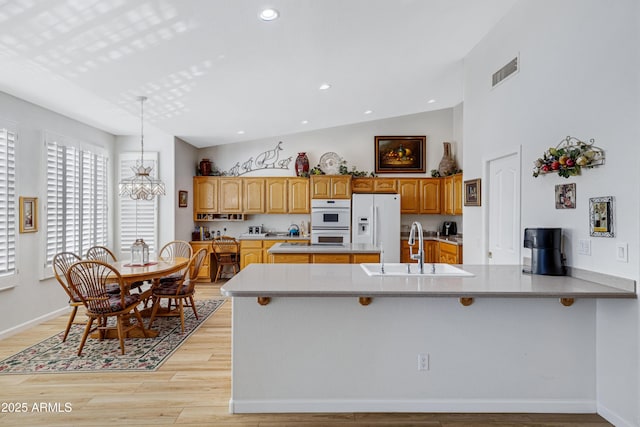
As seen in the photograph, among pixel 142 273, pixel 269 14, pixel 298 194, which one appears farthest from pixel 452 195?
pixel 142 273

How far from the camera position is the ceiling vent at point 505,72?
327 centimetres

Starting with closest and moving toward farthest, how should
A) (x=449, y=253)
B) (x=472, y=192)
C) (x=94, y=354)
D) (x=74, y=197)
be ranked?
(x=94, y=354) → (x=472, y=192) → (x=74, y=197) → (x=449, y=253)

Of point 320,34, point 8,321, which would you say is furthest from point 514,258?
point 8,321

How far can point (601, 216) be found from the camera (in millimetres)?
2336

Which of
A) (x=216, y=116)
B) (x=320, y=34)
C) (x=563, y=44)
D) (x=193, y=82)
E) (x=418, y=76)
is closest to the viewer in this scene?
(x=563, y=44)

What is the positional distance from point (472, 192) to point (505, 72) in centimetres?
129

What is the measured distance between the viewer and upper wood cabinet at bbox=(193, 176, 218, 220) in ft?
23.4

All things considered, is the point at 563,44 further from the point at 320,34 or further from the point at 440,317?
the point at 440,317

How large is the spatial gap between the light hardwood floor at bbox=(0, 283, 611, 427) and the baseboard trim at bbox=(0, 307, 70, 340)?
54cm

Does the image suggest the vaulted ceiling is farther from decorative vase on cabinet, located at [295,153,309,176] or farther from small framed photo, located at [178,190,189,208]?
decorative vase on cabinet, located at [295,153,309,176]

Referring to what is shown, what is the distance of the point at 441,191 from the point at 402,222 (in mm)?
938

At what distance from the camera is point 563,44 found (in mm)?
2678

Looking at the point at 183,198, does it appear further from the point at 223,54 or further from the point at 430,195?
the point at 430,195

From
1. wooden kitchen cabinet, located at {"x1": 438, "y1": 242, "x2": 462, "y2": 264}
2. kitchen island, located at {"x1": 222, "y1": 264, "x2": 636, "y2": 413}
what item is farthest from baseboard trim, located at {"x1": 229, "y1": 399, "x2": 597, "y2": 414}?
wooden kitchen cabinet, located at {"x1": 438, "y1": 242, "x2": 462, "y2": 264}
